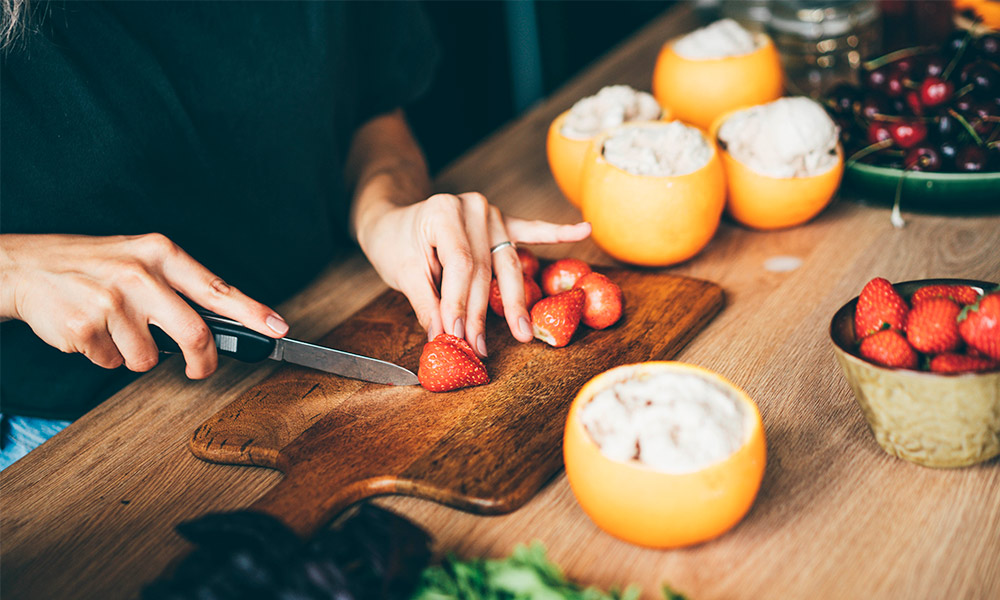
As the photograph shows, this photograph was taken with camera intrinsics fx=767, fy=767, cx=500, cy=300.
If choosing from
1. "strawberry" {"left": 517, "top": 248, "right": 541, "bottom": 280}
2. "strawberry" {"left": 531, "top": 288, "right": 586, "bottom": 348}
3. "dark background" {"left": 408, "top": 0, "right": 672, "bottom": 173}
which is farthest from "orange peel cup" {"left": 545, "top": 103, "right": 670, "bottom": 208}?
"dark background" {"left": 408, "top": 0, "right": 672, "bottom": 173}

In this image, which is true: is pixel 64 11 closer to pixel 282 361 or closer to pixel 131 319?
pixel 131 319

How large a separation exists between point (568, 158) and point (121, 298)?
684 millimetres

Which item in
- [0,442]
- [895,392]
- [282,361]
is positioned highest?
[895,392]

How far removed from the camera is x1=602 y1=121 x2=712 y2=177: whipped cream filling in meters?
1.08

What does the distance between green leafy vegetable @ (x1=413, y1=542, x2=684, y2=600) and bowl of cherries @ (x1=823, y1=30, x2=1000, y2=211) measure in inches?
33.8

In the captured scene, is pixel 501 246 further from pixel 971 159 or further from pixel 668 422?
pixel 971 159

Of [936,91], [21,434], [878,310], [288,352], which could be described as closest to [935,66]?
[936,91]

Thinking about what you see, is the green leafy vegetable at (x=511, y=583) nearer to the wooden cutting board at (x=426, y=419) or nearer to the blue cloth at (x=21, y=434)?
the wooden cutting board at (x=426, y=419)

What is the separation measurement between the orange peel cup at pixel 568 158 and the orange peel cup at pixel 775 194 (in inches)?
6.8

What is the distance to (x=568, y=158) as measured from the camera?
1.23 metres

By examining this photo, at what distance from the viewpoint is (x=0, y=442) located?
3.76ft

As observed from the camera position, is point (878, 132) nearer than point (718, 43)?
Yes

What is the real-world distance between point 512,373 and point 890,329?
43 cm

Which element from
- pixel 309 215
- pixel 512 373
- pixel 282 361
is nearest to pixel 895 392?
pixel 512 373
